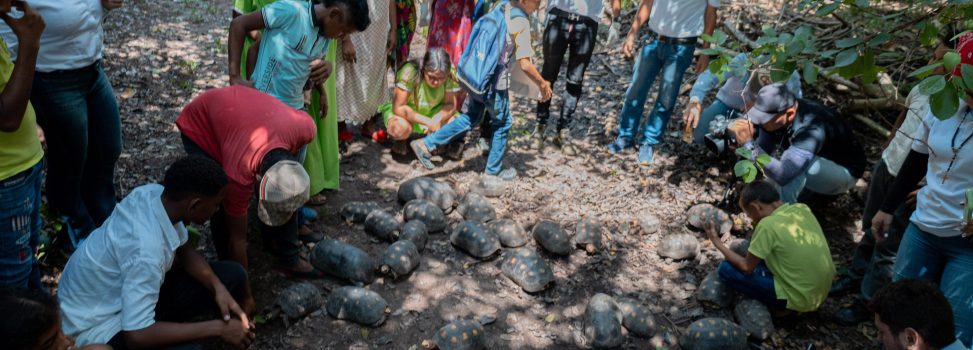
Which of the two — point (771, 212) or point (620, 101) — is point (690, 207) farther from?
point (620, 101)

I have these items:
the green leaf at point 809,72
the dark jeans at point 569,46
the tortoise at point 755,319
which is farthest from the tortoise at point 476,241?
the green leaf at point 809,72

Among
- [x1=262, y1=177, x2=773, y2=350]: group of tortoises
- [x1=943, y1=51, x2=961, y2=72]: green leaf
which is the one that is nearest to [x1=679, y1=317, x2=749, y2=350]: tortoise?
[x1=262, y1=177, x2=773, y2=350]: group of tortoises

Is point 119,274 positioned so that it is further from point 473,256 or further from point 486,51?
point 486,51

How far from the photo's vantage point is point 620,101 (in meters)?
7.70

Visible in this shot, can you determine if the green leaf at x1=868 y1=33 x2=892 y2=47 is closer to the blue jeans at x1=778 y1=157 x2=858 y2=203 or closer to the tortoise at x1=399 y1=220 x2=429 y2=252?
the blue jeans at x1=778 y1=157 x2=858 y2=203

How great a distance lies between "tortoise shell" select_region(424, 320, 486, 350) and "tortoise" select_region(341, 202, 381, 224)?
1435 mm

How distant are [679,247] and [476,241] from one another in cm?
161

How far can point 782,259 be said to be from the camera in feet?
14.0

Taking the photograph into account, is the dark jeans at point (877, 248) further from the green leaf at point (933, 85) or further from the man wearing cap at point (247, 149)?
the man wearing cap at point (247, 149)

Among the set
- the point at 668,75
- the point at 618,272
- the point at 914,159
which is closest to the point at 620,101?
the point at 668,75

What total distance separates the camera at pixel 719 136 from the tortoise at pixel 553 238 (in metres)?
1.66

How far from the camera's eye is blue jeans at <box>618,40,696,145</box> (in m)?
6.04

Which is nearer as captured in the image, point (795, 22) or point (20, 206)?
point (20, 206)

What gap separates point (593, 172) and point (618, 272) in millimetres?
1575
